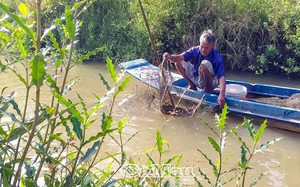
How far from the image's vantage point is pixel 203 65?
18.0ft

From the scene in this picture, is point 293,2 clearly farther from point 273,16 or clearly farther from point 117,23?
point 117,23

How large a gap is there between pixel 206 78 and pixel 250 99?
706 mm

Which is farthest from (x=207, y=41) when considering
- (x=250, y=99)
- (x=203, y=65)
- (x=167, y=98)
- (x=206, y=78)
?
(x=250, y=99)

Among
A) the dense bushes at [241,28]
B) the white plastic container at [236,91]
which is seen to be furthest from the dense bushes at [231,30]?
the white plastic container at [236,91]

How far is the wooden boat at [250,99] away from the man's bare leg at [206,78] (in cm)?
14

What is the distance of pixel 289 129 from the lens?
4984 mm

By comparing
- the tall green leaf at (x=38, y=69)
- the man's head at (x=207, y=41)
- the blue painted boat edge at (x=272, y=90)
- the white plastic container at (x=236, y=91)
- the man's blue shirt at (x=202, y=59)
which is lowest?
the blue painted boat edge at (x=272, y=90)

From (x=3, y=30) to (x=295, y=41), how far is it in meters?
6.39

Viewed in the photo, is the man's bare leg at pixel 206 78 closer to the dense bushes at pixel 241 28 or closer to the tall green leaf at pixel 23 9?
the dense bushes at pixel 241 28

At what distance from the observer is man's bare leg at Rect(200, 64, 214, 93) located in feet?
18.0

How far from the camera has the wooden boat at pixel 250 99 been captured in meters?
4.91

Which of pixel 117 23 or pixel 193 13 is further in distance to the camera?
pixel 117 23

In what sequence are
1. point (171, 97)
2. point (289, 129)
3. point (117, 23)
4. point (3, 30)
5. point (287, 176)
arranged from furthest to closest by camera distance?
point (117, 23)
point (171, 97)
point (289, 129)
point (287, 176)
point (3, 30)

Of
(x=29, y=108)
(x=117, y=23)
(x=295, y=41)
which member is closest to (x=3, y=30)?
(x=29, y=108)
